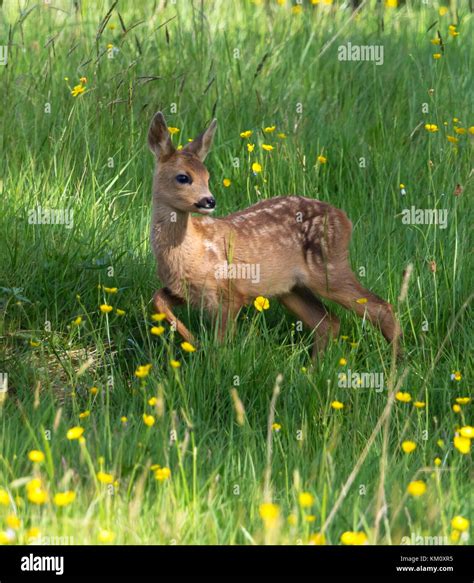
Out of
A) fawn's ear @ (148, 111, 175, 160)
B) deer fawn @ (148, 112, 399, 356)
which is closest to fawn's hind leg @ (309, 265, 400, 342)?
deer fawn @ (148, 112, 399, 356)

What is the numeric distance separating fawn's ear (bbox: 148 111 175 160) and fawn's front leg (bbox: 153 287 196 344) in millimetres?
830

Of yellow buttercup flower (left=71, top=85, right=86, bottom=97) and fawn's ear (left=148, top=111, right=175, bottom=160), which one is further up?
yellow buttercup flower (left=71, top=85, right=86, bottom=97)

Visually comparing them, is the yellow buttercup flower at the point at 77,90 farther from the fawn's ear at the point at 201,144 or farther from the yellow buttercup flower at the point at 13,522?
the yellow buttercup flower at the point at 13,522

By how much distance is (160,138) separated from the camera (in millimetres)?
6441

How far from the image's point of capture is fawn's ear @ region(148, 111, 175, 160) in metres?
6.41

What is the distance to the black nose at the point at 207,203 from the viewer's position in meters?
6.00

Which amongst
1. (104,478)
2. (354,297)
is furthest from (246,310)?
(104,478)

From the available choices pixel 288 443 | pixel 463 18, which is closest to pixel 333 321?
pixel 288 443

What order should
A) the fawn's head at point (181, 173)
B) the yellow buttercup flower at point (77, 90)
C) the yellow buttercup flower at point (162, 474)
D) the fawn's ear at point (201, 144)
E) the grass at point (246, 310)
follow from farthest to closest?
the yellow buttercup flower at point (77, 90) → the fawn's ear at point (201, 144) → the fawn's head at point (181, 173) → the grass at point (246, 310) → the yellow buttercup flower at point (162, 474)

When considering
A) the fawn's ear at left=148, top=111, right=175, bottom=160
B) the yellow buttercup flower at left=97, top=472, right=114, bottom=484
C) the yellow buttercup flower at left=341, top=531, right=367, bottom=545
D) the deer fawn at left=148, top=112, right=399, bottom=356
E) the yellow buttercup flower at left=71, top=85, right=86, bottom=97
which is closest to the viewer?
the yellow buttercup flower at left=341, top=531, right=367, bottom=545

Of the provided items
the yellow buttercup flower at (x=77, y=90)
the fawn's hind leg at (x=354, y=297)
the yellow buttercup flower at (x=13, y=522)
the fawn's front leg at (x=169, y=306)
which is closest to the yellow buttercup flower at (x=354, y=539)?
the yellow buttercup flower at (x=13, y=522)

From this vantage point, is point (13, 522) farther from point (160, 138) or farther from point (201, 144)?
point (201, 144)

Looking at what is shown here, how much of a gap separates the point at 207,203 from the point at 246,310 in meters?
0.99

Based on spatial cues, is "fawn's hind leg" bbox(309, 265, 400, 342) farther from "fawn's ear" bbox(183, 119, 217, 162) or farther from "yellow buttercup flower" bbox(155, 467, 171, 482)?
"yellow buttercup flower" bbox(155, 467, 171, 482)
